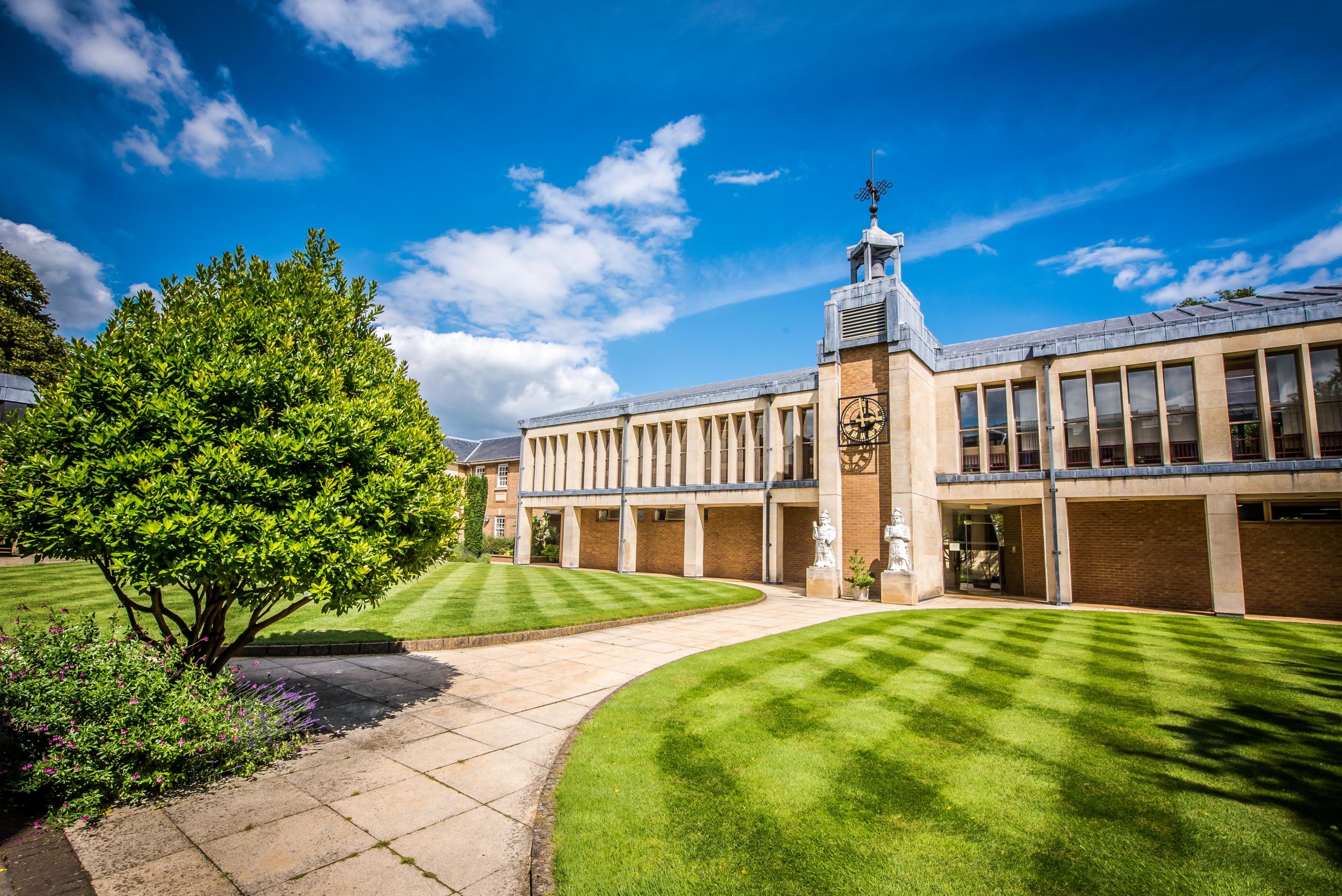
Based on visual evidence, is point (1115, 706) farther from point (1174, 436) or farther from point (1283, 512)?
point (1283, 512)

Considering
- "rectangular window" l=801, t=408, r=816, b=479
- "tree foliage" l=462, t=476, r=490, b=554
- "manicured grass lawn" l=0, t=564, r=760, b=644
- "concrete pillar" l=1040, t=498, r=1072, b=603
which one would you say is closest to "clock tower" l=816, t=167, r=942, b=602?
"rectangular window" l=801, t=408, r=816, b=479

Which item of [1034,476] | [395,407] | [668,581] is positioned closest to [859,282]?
[1034,476]

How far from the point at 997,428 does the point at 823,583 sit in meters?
8.62

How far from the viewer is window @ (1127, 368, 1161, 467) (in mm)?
19469

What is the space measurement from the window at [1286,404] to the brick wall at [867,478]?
1098 cm

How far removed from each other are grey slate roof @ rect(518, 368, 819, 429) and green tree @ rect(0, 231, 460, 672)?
2056 cm

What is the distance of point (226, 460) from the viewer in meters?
5.15

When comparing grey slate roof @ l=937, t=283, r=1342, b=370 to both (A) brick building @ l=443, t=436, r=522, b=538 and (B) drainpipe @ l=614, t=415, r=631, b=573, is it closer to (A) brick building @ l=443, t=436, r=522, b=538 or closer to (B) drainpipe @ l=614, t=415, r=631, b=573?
(B) drainpipe @ l=614, t=415, r=631, b=573

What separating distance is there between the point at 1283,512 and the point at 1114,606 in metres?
5.58

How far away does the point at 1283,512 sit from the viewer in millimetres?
18672

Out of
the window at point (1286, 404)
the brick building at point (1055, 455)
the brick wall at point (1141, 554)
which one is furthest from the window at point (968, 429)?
the window at point (1286, 404)

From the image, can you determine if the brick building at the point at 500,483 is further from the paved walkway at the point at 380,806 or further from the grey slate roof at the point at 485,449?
the paved walkway at the point at 380,806

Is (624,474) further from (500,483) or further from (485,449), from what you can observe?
(485,449)

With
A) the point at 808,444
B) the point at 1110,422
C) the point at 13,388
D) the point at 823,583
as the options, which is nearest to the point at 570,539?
the point at 808,444
